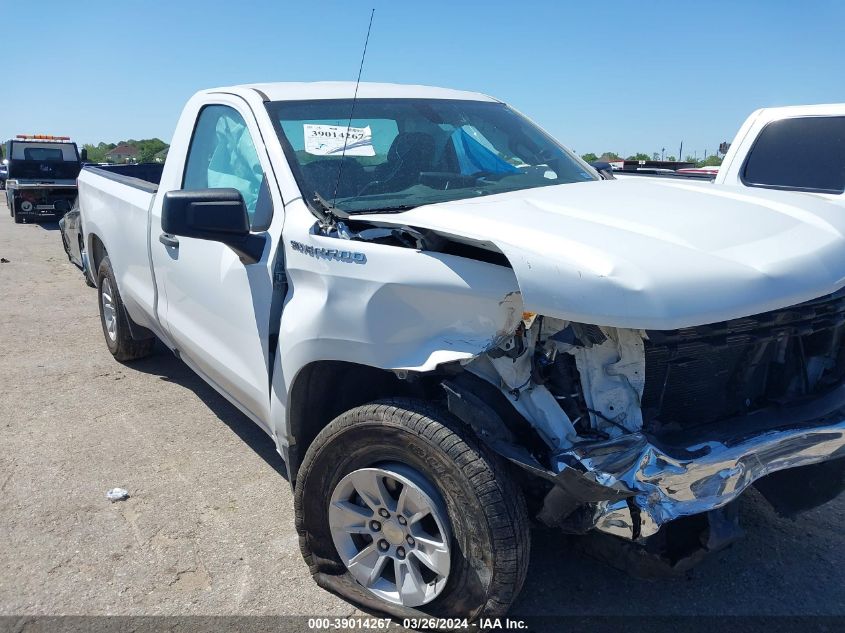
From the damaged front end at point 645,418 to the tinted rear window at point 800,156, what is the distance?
306 cm

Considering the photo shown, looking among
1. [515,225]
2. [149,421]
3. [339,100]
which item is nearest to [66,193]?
[149,421]

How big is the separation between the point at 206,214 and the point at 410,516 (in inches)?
54.1

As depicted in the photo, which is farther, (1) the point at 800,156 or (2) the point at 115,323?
(2) the point at 115,323

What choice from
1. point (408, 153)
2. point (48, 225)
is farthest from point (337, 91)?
point (48, 225)

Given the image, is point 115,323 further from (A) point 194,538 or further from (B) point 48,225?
(B) point 48,225

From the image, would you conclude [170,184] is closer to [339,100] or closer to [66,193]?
[339,100]

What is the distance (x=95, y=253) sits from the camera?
6.10 m

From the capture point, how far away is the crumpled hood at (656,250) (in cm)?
218

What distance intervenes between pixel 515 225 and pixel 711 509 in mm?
1092

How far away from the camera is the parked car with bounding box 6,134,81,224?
1791cm

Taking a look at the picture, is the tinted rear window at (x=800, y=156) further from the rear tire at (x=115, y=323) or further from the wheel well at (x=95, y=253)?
the wheel well at (x=95, y=253)

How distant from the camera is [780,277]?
2.37 metres

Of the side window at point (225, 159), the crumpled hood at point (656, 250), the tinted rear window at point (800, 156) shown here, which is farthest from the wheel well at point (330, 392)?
the tinted rear window at point (800, 156)

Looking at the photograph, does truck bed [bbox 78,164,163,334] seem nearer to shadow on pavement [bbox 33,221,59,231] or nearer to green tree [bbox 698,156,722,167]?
green tree [bbox 698,156,722,167]
